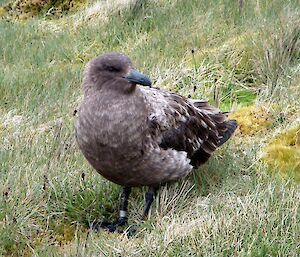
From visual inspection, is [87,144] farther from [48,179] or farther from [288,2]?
[288,2]

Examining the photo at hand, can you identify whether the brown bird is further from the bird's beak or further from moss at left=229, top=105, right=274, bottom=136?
moss at left=229, top=105, right=274, bottom=136

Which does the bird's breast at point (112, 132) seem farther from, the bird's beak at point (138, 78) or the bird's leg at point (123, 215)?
the bird's leg at point (123, 215)

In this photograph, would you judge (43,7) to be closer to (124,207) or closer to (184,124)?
(184,124)

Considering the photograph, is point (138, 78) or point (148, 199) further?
point (148, 199)

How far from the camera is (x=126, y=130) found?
3.72 m

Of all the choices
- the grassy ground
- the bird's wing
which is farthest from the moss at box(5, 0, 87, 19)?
the bird's wing

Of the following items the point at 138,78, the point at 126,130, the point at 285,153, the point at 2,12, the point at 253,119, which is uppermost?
the point at 138,78

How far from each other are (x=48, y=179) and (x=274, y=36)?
8.98 ft

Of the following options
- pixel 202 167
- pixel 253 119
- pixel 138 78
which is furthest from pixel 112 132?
pixel 253 119

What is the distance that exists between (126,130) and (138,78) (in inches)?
11.8

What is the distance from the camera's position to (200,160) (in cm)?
434

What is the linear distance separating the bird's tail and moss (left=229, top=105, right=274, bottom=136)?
0.25 meters

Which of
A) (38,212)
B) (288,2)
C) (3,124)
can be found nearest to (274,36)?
(288,2)

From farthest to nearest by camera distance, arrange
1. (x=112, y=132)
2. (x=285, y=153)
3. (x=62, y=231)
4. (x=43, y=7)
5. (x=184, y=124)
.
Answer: (x=43, y=7), (x=285, y=153), (x=184, y=124), (x=62, y=231), (x=112, y=132)
